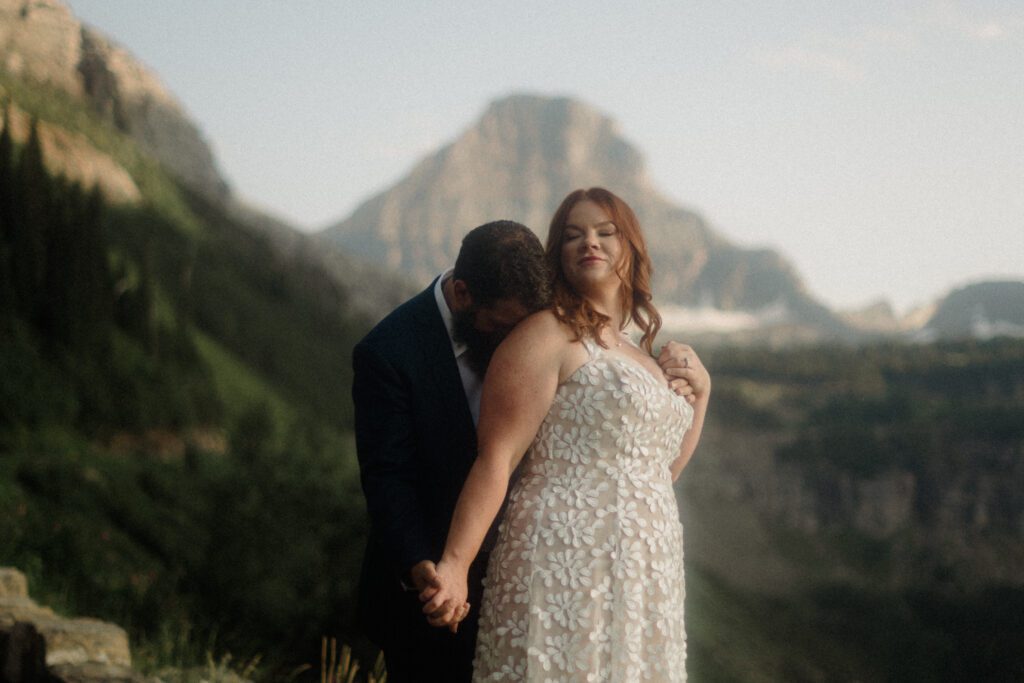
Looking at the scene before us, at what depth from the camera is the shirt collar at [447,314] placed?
3.47 metres

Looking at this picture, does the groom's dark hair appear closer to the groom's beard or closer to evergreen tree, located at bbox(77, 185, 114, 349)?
the groom's beard

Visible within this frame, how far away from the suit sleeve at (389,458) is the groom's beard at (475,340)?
10.0 inches

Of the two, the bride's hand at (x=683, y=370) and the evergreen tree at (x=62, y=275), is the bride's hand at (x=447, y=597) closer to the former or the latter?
the bride's hand at (x=683, y=370)

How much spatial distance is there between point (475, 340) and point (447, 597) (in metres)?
0.88

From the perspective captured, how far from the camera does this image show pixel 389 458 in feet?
10.8

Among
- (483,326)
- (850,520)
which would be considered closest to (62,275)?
(483,326)

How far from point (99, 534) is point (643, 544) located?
23894 mm

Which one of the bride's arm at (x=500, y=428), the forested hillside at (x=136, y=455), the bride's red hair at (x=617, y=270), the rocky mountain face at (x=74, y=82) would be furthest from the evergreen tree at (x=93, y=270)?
the bride's arm at (x=500, y=428)

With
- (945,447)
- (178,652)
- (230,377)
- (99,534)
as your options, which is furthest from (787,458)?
(178,652)

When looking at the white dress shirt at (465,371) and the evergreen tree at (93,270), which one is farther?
the evergreen tree at (93,270)

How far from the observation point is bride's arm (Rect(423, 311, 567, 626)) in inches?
122

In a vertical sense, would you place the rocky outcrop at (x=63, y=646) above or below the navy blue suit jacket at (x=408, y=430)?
below

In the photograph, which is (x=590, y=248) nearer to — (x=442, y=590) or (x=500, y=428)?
(x=500, y=428)

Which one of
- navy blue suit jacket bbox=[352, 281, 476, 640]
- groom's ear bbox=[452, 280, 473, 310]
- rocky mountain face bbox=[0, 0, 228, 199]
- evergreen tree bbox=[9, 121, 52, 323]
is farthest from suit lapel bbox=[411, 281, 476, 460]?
evergreen tree bbox=[9, 121, 52, 323]
